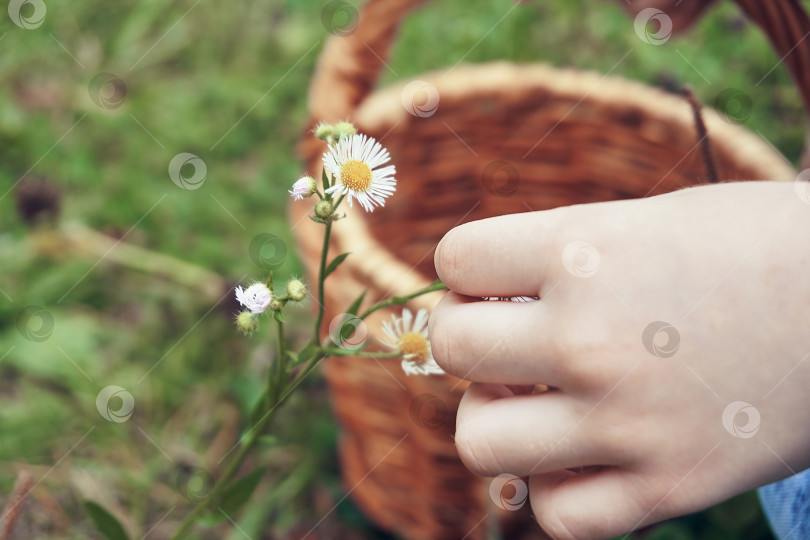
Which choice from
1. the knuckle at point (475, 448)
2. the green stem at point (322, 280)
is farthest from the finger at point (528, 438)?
the green stem at point (322, 280)

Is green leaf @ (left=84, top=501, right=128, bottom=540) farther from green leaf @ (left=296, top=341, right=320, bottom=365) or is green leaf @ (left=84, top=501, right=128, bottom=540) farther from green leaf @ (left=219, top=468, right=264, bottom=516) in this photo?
green leaf @ (left=296, top=341, right=320, bottom=365)

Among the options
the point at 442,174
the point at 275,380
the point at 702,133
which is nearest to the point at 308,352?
the point at 275,380

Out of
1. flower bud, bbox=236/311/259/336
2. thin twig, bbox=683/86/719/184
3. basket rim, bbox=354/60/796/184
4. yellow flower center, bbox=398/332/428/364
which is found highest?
basket rim, bbox=354/60/796/184

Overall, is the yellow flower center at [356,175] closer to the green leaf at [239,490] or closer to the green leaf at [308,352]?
the green leaf at [308,352]

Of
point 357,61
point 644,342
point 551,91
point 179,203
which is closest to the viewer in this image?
point 644,342

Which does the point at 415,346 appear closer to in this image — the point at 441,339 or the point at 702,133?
the point at 441,339

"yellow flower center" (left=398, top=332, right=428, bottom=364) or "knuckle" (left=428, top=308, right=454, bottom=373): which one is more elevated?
"yellow flower center" (left=398, top=332, right=428, bottom=364)

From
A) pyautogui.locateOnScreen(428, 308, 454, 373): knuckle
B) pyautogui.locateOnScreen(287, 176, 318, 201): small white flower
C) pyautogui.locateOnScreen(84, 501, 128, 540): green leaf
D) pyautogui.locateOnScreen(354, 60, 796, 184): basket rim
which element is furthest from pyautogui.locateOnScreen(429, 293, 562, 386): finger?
pyautogui.locateOnScreen(354, 60, 796, 184): basket rim
